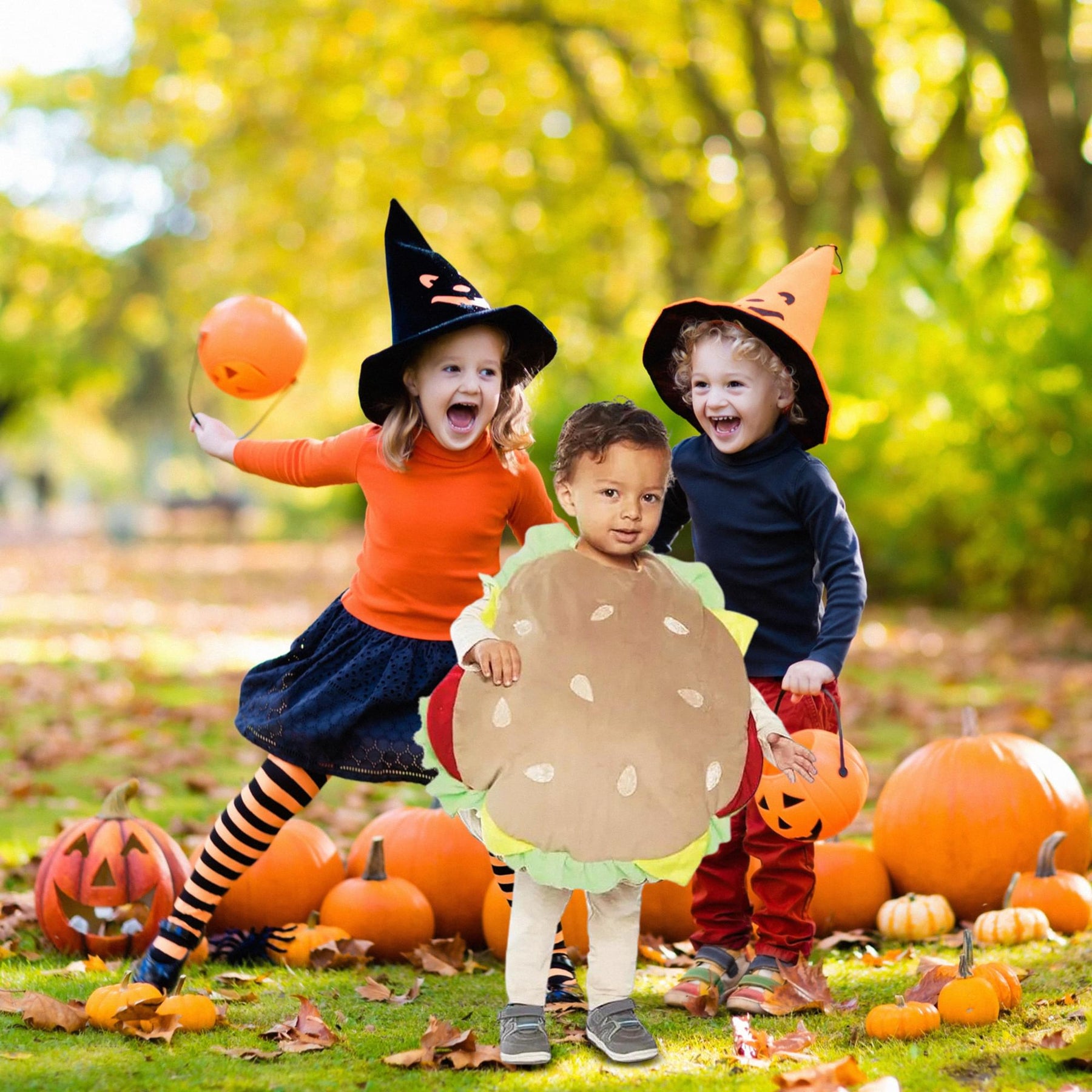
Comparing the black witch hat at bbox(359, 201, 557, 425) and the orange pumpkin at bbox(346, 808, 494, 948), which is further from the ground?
the black witch hat at bbox(359, 201, 557, 425)

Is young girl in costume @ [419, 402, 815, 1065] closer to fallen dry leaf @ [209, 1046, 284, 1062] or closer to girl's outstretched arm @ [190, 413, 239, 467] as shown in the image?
fallen dry leaf @ [209, 1046, 284, 1062]

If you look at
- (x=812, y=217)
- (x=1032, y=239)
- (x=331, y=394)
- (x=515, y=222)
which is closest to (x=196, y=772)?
(x=1032, y=239)

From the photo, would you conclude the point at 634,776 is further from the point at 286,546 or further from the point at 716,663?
the point at 286,546

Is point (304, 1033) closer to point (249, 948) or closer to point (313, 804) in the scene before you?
point (249, 948)

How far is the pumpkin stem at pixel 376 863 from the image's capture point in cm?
434

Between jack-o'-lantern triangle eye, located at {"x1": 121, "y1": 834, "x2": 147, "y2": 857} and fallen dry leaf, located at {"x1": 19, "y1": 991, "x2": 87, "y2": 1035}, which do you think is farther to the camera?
jack-o'-lantern triangle eye, located at {"x1": 121, "y1": 834, "x2": 147, "y2": 857}

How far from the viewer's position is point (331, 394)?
129ft

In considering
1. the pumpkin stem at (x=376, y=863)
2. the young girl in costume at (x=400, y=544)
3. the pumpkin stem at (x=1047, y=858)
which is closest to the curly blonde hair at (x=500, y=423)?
the young girl in costume at (x=400, y=544)

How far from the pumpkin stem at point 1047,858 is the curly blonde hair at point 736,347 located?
162 centimetres

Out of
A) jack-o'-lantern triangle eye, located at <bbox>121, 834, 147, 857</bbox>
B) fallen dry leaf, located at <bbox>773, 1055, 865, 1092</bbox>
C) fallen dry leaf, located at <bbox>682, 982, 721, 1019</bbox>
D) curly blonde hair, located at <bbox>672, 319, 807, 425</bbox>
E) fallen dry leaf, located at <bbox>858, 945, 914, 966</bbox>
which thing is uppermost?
curly blonde hair, located at <bbox>672, 319, 807, 425</bbox>

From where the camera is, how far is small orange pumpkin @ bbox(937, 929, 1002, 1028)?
3.43 m

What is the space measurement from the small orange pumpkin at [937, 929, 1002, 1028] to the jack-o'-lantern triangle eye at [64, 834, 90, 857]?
2.42m

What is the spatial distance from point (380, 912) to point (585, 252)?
21371 millimetres

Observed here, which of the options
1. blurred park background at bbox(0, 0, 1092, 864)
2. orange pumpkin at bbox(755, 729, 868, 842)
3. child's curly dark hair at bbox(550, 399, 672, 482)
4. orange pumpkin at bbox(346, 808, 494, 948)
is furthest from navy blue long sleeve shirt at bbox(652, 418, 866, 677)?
blurred park background at bbox(0, 0, 1092, 864)
